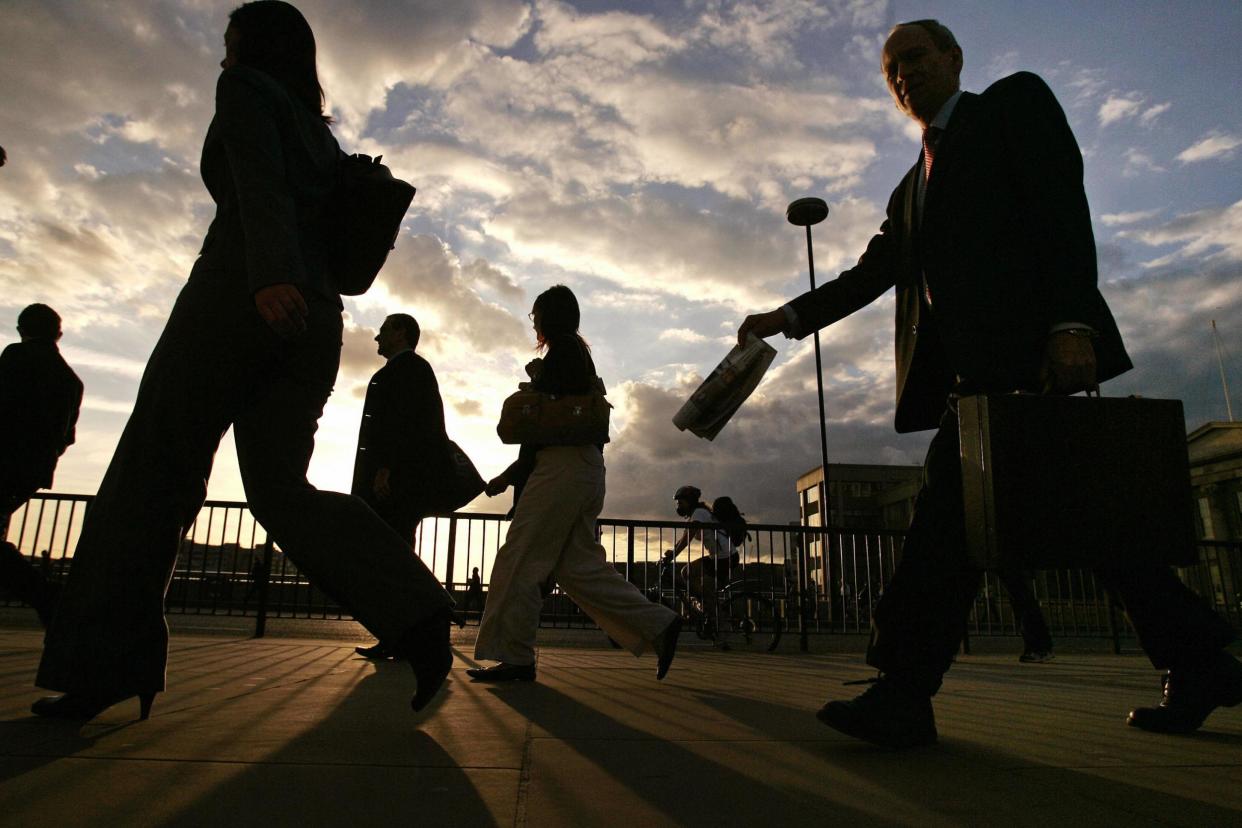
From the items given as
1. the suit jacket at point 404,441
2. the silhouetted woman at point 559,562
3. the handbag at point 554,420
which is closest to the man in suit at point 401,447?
the suit jacket at point 404,441

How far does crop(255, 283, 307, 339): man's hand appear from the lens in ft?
7.18

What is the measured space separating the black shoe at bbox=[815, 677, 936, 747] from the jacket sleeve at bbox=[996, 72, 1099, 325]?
1.15 meters

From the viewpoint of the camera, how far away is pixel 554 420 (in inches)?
171

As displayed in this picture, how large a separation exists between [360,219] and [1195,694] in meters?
2.87

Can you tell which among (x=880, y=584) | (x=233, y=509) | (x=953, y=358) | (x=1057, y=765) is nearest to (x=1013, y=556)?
(x=1057, y=765)

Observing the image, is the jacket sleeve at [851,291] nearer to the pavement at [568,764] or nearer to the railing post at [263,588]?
the pavement at [568,764]

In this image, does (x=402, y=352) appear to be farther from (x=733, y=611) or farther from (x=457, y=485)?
(x=733, y=611)

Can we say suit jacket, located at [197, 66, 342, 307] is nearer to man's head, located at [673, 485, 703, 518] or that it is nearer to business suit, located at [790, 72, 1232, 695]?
business suit, located at [790, 72, 1232, 695]

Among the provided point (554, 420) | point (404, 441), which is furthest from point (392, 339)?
point (554, 420)

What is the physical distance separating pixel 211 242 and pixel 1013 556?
7.63 ft

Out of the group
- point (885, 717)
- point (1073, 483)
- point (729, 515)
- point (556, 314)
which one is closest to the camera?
point (1073, 483)

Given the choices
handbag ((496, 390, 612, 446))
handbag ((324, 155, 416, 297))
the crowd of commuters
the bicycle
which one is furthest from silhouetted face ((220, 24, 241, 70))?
the bicycle

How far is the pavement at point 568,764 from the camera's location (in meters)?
1.51

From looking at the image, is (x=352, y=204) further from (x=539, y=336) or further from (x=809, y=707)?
(x=809, y=707)
